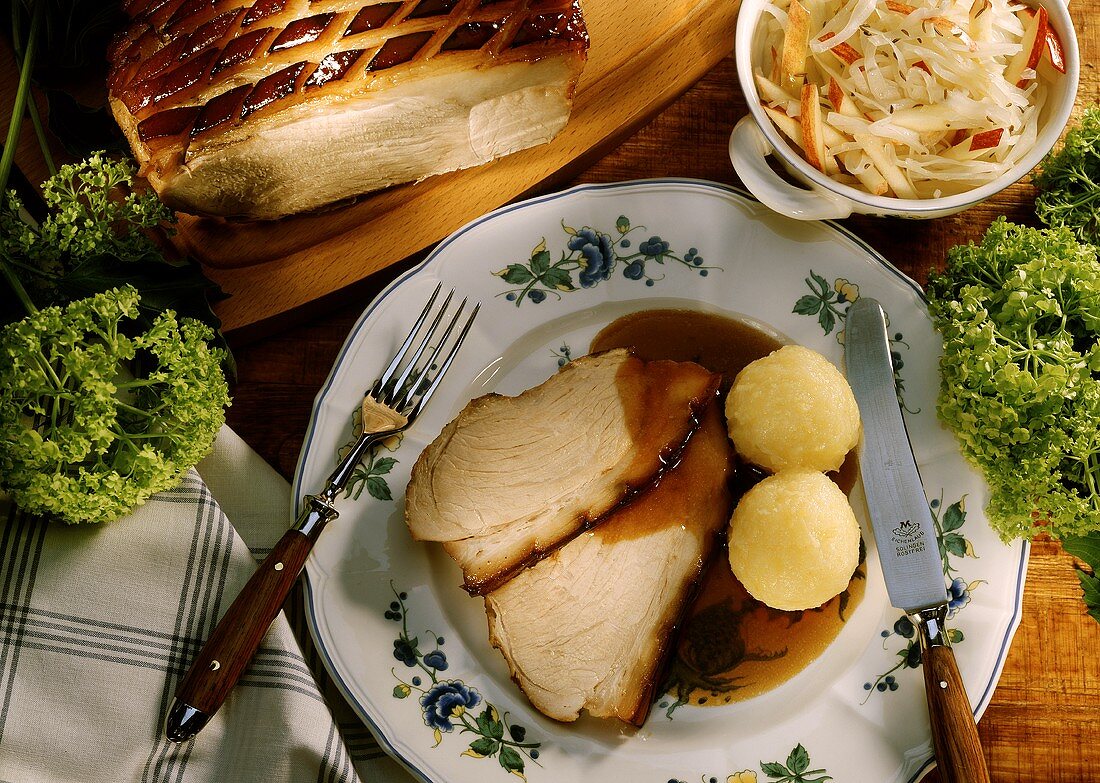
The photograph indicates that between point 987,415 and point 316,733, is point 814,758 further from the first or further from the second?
point 316,733

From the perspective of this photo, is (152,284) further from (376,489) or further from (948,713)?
(948,713)

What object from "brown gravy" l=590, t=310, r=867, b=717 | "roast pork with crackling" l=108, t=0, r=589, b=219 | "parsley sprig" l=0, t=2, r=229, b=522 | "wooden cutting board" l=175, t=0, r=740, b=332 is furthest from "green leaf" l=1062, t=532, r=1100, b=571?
"parsley sprig" l=0, t=2, r=229, b=522

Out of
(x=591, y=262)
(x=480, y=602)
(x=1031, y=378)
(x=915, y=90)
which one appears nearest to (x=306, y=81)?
(x=591, y=262)

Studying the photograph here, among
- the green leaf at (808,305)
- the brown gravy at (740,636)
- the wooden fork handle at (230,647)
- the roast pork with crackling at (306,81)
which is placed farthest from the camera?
the green leaf at (808,305)

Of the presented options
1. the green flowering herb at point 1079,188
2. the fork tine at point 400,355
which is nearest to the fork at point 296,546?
the fork tine at point 400,355

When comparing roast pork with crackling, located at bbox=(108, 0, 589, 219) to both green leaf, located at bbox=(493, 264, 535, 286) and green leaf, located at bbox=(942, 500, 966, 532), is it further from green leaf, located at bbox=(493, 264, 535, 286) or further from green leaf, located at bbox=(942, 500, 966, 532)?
green leaf, located at bbox=(942, 500, 966, 532)

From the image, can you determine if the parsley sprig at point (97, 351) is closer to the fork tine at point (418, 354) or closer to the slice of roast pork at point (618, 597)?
the fork tine at point (418, 354)
